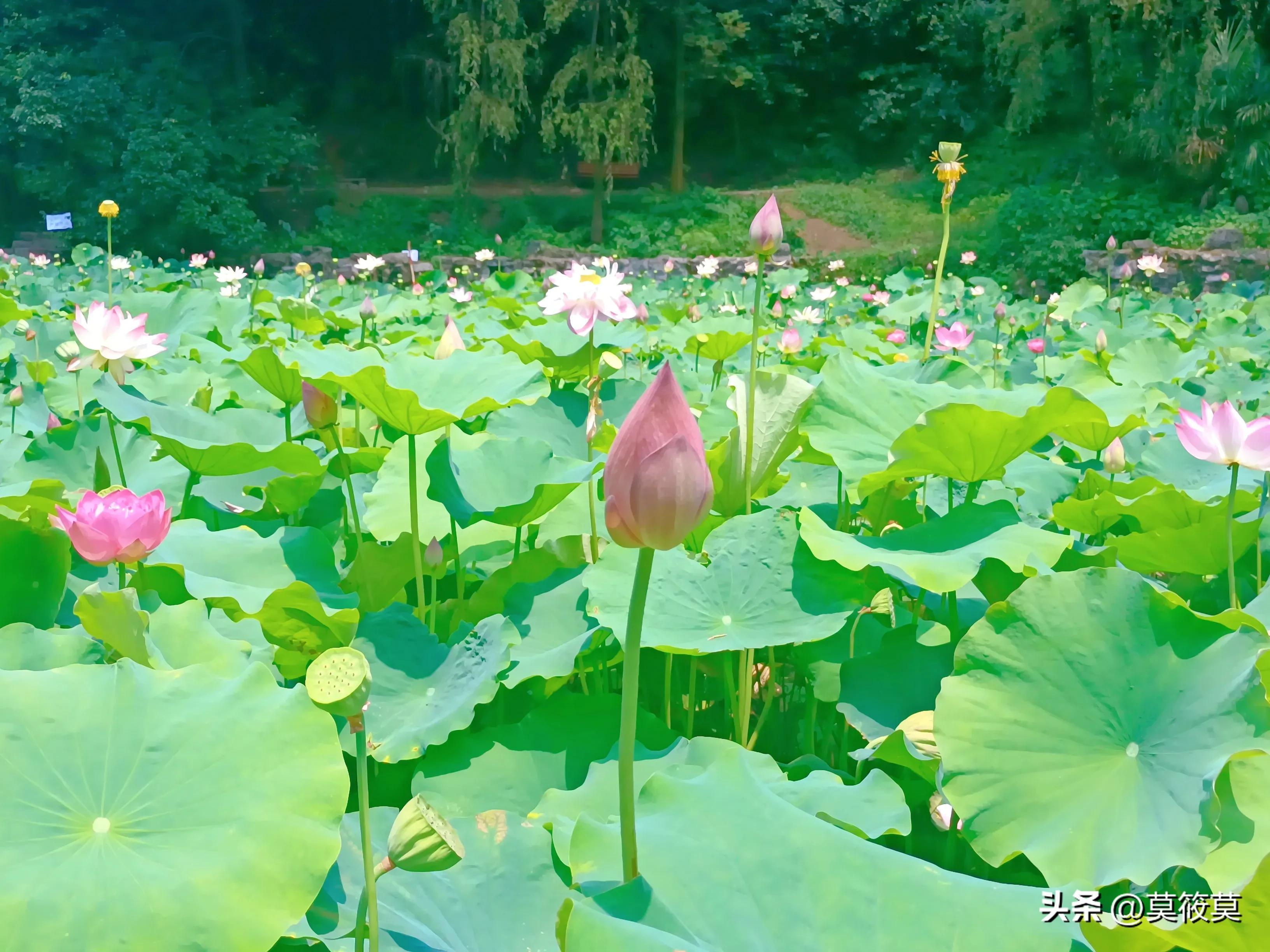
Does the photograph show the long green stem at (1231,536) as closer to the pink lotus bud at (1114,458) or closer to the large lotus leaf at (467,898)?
the pink lotus bud at (1114,458)

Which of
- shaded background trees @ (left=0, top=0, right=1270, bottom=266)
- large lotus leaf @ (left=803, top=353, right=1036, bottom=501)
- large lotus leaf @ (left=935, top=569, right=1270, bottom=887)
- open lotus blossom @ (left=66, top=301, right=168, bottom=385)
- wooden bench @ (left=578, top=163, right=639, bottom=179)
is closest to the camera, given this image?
large lotus leaf @ (left=935, top=569, right=1270, bottom=887)

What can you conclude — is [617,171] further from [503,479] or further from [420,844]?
[420,844]

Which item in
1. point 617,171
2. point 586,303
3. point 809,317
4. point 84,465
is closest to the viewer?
point 84,465

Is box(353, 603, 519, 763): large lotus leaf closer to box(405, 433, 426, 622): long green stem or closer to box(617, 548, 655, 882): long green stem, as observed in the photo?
box(405, 433, 426, 622): long green stem

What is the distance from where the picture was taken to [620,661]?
89 cm

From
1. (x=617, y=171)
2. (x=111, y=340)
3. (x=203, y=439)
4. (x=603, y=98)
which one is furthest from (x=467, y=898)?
(x=617, y=171)

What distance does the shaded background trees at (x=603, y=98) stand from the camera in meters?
10.5

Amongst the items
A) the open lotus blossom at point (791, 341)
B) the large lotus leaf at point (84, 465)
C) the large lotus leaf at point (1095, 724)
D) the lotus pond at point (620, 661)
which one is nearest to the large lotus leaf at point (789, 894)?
the lotus pond at point (620, 661)

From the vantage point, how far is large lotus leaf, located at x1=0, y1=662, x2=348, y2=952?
17.7 inches

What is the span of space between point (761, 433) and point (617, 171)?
15047 mm

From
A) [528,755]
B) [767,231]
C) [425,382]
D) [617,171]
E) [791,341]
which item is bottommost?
[528,755]

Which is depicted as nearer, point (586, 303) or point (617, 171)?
point (586, 303)

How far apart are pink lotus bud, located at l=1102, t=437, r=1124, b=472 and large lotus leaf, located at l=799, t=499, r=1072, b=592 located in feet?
0.96

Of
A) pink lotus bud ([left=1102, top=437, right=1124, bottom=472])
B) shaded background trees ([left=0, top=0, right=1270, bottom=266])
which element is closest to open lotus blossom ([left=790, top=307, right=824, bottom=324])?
pink lotus bud ([left=1102, top=437, right=1124, bottom=472])
